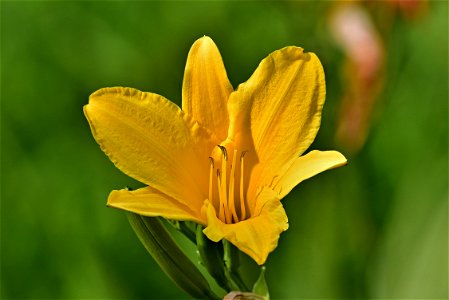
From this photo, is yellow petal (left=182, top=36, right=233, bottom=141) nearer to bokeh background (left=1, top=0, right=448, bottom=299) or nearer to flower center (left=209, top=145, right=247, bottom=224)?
flower center (left=209, top=145, right=247, bottom=224)

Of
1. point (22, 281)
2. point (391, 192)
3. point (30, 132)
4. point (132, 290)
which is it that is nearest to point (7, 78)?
point (30, 132)

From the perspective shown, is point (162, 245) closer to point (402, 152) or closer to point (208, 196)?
point (208, 196)

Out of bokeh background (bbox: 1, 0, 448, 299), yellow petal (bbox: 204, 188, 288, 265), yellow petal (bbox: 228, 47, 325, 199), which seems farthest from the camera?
bokeh background (bbox: 1, 0, 448, 299)

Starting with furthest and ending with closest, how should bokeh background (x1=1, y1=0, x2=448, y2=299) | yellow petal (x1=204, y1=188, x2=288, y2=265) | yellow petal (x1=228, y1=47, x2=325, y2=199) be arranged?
bokeh background (x1=1, y1=0, x2=448, y2=299), yellow petal (x1=228, y1=47, x2=325, y2=199), yellow petal (x1=204, y1=188, x2=288, y2=265)

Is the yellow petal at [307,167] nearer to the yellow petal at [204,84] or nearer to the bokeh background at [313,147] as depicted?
the yellow petal at [204,84]

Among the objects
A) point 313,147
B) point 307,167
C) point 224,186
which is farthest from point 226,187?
point 313,147

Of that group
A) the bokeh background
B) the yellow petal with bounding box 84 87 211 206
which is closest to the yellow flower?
the yellow petal with bounding box 84 87 211 206

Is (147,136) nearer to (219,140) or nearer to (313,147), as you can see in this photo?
(219,140)
